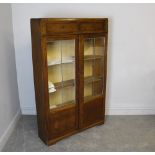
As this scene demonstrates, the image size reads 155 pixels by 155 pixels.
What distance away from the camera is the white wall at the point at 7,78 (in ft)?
8.24

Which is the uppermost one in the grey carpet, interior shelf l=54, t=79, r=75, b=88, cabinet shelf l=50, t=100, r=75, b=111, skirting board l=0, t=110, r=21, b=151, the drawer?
the drawer

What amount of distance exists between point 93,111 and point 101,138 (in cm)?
40

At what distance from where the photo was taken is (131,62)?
3.09 m

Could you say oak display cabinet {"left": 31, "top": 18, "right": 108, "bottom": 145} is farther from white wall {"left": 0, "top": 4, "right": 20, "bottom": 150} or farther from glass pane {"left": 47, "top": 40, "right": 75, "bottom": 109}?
white wall {"left": 0, "top": 4, "right": 20, "bottom": 150}

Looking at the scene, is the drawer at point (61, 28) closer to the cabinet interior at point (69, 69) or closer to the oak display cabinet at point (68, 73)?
the oak display cabinet at point (68, 73)

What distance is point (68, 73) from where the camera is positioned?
2.61m

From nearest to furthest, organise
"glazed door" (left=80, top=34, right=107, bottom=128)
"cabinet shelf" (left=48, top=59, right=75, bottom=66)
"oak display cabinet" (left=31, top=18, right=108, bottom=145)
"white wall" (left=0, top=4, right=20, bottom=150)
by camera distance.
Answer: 1. "oak display cabinet" (left=31, top=18, right=108, bottom=145)
2. "cabinet shelf" (left=48, top=59, right=75, bottom=66)
3. "white wall" (left=0, top=4, right=20, bottom=150)
4. "glazed door" (left=80, top=34, right=107, bottom=128)

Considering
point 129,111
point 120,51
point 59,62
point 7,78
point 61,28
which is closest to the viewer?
point 61,28

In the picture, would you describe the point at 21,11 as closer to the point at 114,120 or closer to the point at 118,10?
the point at 118,10

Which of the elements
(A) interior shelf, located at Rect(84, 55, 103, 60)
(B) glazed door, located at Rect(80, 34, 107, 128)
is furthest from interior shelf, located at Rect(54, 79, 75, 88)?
(A) interior shelf, located at Rect(84, 55, 103, 60)

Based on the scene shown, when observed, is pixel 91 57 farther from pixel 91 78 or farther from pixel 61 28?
pixel 61 28

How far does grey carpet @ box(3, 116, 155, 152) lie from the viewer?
244cm

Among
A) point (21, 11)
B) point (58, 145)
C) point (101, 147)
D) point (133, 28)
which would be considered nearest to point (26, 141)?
point (58, 145)

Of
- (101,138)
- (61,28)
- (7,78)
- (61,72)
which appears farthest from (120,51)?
(7,78)
